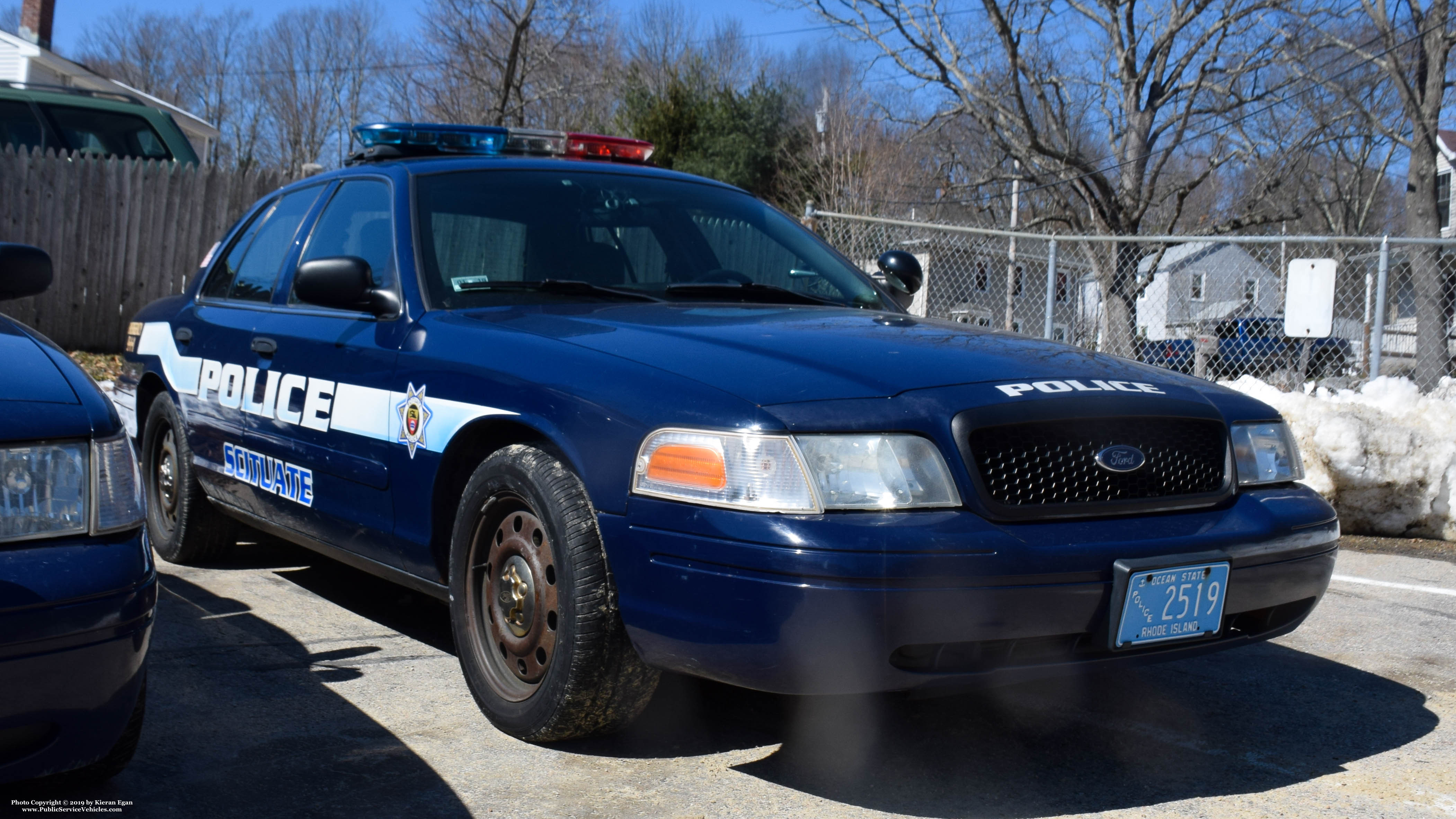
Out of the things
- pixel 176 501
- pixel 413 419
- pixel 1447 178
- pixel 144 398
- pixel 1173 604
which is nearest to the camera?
pixel 1173 604

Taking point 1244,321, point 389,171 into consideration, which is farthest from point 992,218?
point 389,171

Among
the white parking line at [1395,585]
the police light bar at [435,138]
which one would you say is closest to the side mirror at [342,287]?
the police light bar at [435,138]

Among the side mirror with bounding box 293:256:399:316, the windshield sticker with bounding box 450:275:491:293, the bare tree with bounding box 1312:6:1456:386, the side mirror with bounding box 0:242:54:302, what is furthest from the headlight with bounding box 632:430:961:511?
the bare tree with bounding box 1312:6:1456:386

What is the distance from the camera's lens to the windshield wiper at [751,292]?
12.3 feet

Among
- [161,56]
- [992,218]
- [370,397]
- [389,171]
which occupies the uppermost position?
[161,56]

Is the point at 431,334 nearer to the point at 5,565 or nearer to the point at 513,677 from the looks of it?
the point at 513,677

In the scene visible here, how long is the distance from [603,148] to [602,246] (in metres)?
1.02

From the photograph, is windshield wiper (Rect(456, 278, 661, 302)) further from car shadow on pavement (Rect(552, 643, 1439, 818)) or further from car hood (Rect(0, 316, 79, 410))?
car hood (Rect(0, 316, 79, 410))

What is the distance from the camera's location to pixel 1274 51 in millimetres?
20078

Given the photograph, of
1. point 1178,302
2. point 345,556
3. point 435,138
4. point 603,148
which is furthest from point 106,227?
point 1178,302

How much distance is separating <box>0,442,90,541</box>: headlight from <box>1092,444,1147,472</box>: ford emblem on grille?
201 centimetres

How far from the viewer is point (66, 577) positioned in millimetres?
2209

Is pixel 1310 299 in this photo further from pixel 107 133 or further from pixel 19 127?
pixel 19 127

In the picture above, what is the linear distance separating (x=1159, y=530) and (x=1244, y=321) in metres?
12.4
